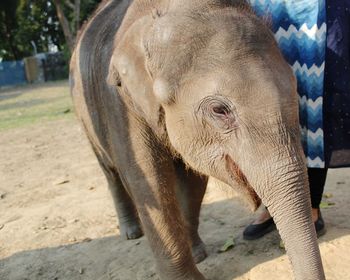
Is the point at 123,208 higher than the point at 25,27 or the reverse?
the reverse

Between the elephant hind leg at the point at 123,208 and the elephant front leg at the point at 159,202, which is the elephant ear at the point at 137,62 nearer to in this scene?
the elephant front leg at the point at 159,202

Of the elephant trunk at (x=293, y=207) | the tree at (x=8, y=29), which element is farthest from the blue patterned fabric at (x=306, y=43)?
the tree at (x=8, y=29)

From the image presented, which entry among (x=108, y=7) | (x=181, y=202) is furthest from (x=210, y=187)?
(x=108, y=7)

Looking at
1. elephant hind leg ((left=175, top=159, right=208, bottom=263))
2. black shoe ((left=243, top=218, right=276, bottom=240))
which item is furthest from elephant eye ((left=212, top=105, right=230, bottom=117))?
black shoe ((left=243, top=218, right=276, bottom=240))

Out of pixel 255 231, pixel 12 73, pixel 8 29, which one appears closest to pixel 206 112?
pixel 255 231

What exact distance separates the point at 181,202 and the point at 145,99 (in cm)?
135

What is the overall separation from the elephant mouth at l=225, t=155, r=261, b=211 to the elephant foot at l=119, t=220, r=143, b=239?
1993mm

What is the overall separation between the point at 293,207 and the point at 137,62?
3.20 ft

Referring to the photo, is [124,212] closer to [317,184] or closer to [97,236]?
[97,236]

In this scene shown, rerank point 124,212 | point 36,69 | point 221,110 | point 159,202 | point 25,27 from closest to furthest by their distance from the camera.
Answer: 1. point 221,110
2. point 159,202
3. point 124,212
4. point 36,69
5. point 25,27

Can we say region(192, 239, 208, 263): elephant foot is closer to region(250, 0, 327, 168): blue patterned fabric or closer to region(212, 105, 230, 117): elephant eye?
region(250, 0, 327, 168): blue patterned fabric

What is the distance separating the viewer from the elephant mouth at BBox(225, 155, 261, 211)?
2.10 meters

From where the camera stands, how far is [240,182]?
6.97 ft

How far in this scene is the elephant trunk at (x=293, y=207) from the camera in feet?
6.10
